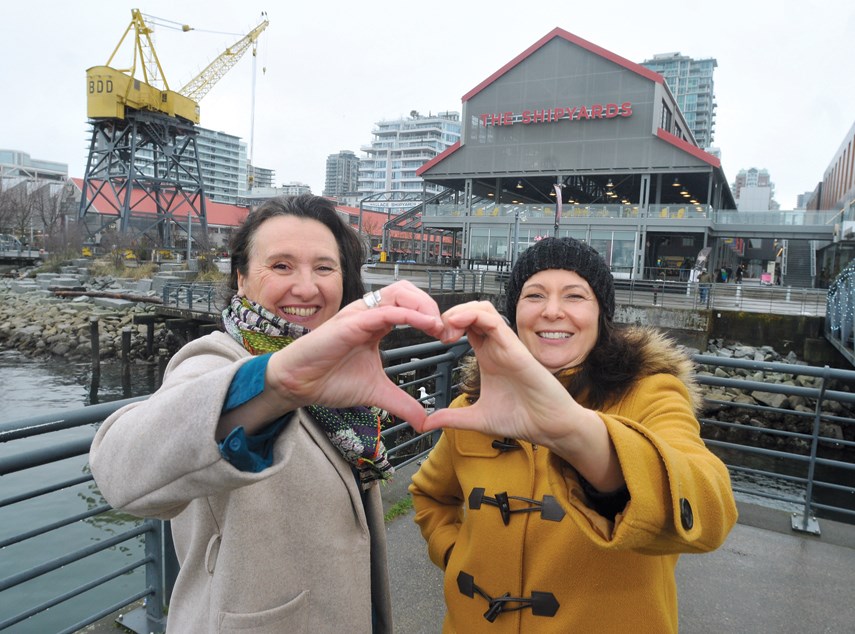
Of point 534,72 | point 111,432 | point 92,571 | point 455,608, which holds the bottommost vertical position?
point 92,571

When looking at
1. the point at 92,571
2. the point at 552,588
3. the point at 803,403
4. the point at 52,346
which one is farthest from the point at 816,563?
the point at 52,346

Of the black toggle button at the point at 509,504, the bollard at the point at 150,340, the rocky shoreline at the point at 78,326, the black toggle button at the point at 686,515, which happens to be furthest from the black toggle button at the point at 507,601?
the bollard at the point at 150,340

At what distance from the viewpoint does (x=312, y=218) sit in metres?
1.61

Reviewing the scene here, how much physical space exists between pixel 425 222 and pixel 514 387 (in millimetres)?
33872

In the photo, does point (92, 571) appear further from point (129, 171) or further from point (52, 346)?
point (129, 171)

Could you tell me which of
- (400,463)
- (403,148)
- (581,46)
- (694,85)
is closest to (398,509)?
(400,463)

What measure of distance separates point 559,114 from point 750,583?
30083 mm

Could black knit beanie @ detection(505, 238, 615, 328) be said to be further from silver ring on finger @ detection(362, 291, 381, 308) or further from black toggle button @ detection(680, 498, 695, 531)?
silver ring on finger @ detection(362, 291, 381, 308)

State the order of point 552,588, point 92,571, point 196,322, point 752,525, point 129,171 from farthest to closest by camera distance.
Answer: point 129,171 < point 196,322 < point 92,571 < point 752,525 < point 552,588

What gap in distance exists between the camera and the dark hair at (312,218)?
1608 mm

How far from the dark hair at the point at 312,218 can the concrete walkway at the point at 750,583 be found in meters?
2.06

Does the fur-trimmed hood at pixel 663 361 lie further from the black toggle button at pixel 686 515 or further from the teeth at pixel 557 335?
the black toggle button at pixel 686 515

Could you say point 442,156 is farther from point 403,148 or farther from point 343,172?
point 343,172

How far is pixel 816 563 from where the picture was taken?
3523 millimetres
